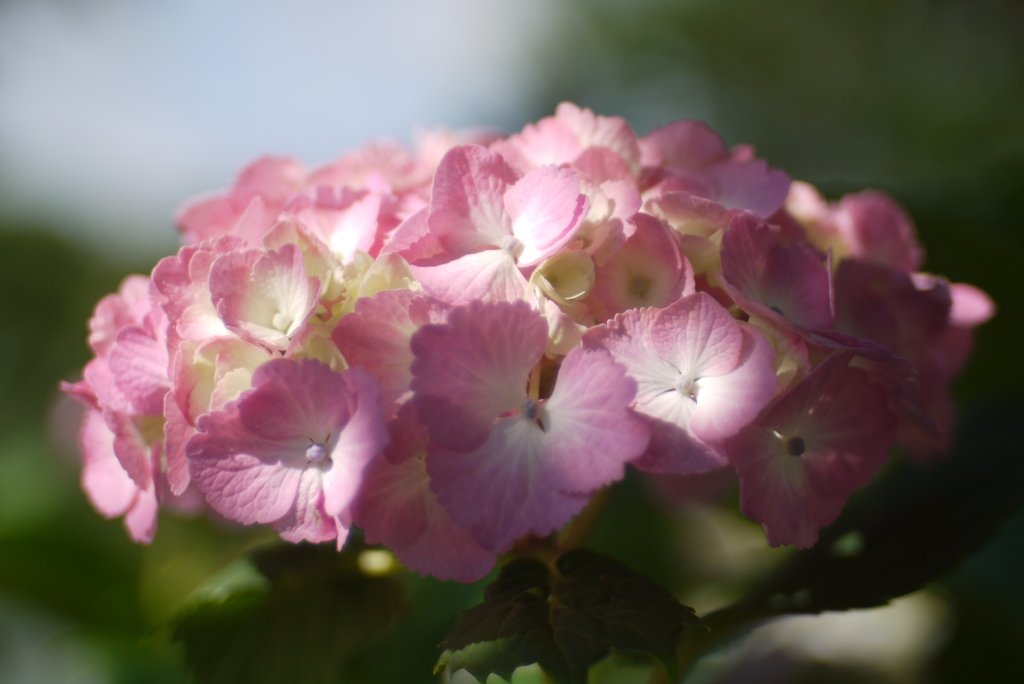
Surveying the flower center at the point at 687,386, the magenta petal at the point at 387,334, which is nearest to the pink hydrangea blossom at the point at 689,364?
the flower center at the point at 687,386

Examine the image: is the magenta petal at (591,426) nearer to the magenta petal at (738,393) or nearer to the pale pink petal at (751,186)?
the magenta petal at (738,393)

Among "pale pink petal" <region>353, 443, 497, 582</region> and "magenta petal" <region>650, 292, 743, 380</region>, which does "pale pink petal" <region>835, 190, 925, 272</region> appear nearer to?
"magenta petal" <region>650, 292, 743, 380</region>

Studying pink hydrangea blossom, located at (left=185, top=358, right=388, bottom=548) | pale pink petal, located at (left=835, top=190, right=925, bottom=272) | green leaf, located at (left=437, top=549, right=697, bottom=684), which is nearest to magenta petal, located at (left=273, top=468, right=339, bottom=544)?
pink hydrangea blossom, located at (left=185, top=358, right=388, bottom=548)

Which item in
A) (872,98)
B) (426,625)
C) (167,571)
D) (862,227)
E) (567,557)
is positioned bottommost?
(872,98)

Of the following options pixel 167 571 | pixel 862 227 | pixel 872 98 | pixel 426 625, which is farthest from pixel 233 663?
pixel 872 98

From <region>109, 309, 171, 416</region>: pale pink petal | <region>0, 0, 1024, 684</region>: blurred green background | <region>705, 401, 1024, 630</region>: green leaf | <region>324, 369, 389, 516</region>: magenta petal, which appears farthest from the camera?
<region>0, 0, 1024, 684</region>: blurred green background

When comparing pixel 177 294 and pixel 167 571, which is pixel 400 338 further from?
pixel 167 571
